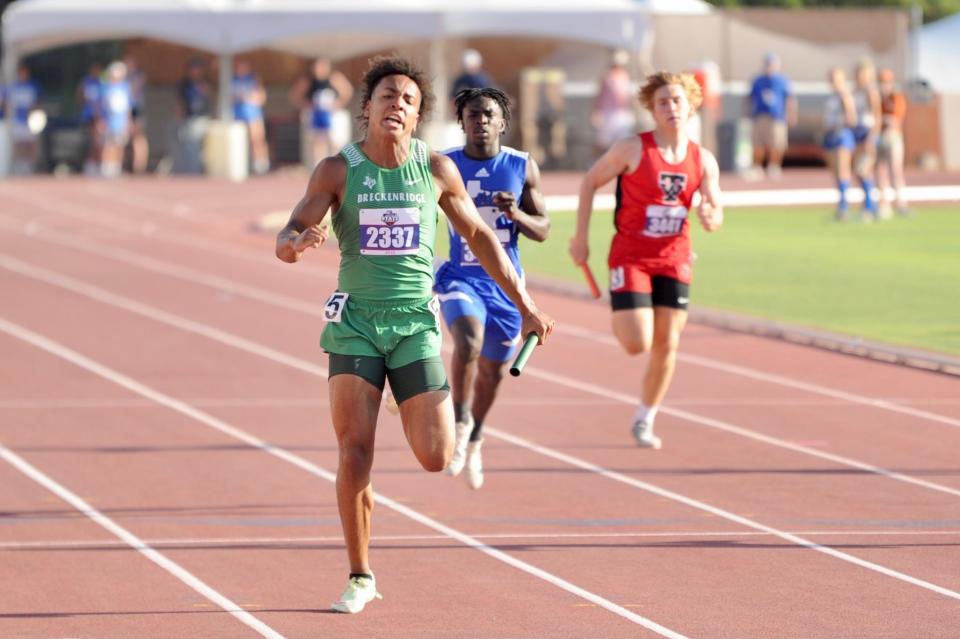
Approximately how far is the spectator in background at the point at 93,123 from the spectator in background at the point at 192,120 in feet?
5.44

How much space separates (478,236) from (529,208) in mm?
2836

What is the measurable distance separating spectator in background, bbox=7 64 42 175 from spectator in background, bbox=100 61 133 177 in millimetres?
1745

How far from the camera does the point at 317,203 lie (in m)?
7.58

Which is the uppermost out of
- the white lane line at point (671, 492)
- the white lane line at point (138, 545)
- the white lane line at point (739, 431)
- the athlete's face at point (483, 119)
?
the athlete's face at point (483, 119)

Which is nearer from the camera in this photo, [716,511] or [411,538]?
[411,538]

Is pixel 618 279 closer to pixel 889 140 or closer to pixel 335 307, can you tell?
pixel 335 307

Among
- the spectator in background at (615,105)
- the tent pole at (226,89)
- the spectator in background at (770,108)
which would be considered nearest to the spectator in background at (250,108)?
the tent pole at (226,89)

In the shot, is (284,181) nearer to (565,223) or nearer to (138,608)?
(565,223)

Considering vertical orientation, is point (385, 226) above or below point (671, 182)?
above

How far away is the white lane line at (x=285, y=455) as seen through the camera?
25.8 feet

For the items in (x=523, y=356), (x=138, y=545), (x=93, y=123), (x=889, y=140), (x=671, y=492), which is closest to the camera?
(x=523, y=356)

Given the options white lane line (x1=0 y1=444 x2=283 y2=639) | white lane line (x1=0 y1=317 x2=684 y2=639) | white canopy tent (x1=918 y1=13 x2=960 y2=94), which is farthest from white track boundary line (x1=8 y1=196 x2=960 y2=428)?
white canopy tent (x1=918 y1=13 x2=960 y2=94)

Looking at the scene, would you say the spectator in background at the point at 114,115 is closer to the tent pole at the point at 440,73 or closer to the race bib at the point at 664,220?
the tent pole at the point at 440,73

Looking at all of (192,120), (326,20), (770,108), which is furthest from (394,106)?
(192,120)
